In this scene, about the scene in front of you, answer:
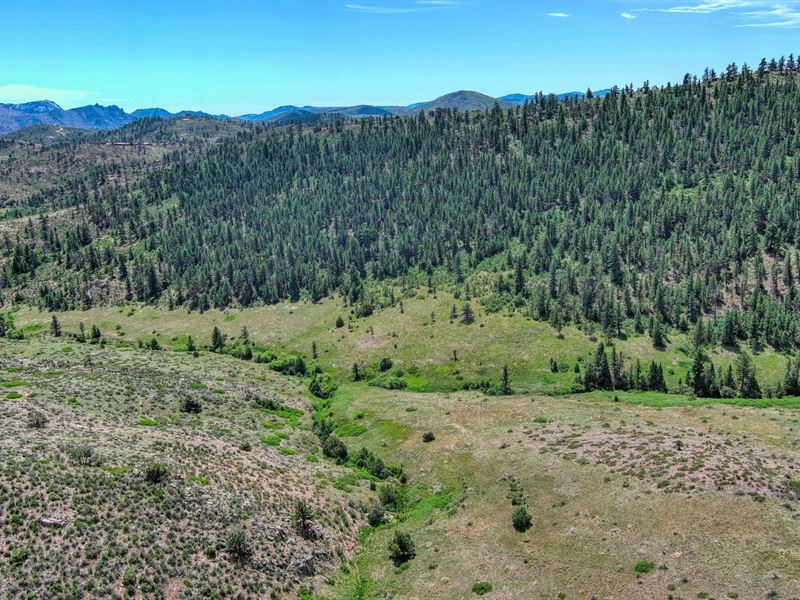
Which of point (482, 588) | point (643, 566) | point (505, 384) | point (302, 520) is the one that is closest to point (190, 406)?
point (302, 520)

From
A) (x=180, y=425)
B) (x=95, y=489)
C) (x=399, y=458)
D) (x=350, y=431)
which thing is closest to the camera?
(x=95, y=489)

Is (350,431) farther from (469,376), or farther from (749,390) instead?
(749,390)

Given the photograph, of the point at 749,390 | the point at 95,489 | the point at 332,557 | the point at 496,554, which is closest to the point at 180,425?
the point at 95,489

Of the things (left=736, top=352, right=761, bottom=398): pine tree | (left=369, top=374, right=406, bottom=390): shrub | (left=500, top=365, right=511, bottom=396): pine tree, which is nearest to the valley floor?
(left=736, top=352, right=761, bottom=398): pine tree

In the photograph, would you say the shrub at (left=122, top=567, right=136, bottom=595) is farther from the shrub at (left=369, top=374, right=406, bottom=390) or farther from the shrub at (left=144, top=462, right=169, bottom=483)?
the shrub at (left=369, top=374, right=406, bottom=390)

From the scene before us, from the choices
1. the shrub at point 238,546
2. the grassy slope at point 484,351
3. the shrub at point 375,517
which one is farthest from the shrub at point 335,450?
the grassy slope at point 484,351

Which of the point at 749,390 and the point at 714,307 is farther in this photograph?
the point at 714,307

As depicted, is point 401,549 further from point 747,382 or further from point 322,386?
point 747,382
